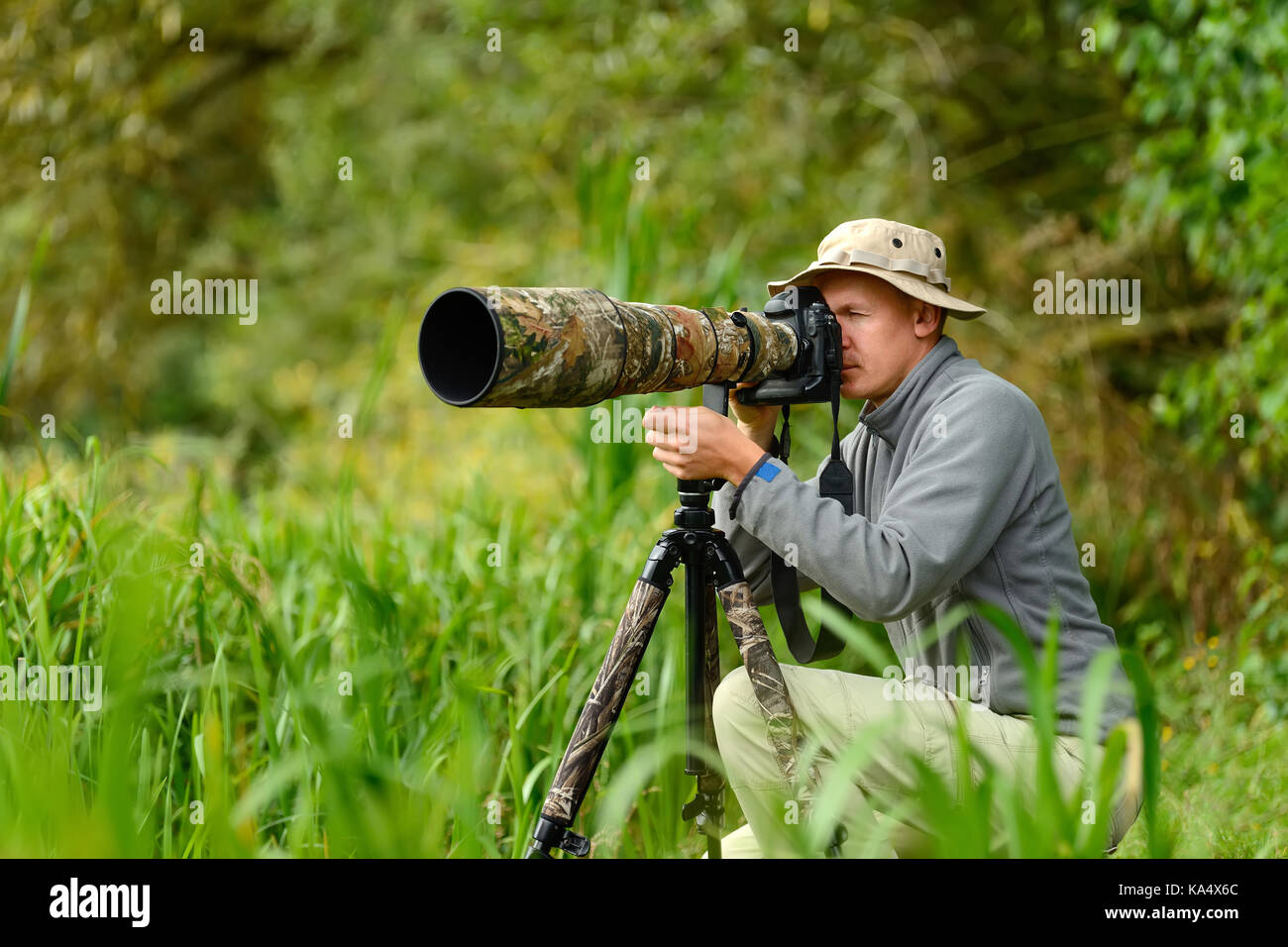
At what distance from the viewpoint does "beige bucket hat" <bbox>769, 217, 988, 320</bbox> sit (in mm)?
2129

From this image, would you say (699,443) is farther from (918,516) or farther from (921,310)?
(921,310)

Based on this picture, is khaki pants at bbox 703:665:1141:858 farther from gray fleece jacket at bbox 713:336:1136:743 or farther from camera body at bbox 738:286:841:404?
camera body at bbox 738:286:841:404

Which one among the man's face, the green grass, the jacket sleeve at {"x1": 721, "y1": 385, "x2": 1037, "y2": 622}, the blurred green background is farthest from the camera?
the blurred green background

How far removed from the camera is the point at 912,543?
187 centimetres

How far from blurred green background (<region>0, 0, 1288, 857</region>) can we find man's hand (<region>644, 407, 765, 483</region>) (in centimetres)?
47

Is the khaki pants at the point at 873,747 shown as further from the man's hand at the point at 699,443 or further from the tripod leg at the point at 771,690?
the man's hand at the point at 699,443

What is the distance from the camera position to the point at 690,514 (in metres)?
2.00

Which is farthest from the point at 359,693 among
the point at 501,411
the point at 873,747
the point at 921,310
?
the point at 501,411

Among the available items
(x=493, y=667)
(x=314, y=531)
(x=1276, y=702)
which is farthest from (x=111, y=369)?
(x=1276, y=702)

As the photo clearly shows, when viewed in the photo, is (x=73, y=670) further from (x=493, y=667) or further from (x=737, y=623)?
(x=737, y=623)

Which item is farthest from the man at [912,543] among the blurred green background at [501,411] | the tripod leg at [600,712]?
the blurred green background at [501,411]

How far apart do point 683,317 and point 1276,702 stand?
2.51 meters

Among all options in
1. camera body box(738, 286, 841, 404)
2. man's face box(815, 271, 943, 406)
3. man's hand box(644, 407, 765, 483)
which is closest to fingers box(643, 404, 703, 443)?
man's hand box(644, 407, 765, 483)

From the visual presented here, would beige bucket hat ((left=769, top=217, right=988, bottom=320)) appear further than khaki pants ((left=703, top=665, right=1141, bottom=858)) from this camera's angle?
Yes
